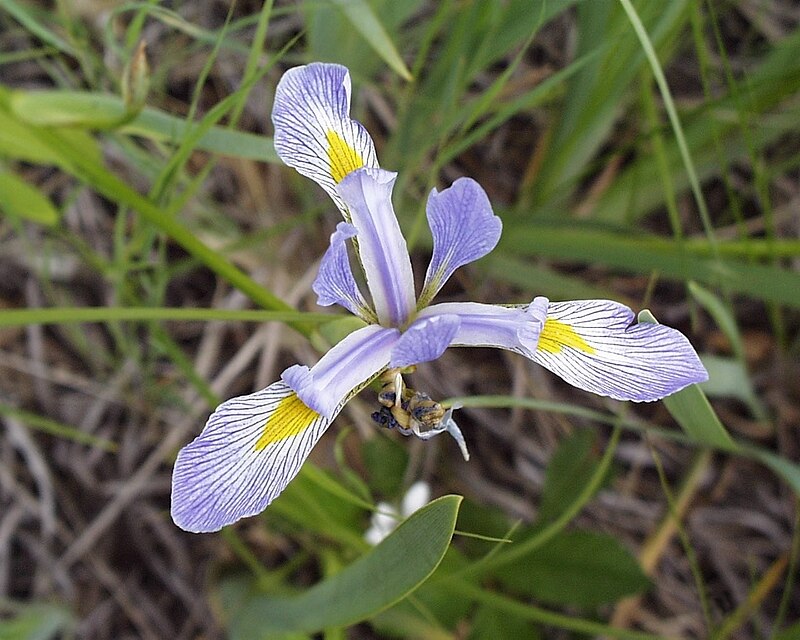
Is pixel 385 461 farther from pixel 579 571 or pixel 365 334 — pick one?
pixel 365 334

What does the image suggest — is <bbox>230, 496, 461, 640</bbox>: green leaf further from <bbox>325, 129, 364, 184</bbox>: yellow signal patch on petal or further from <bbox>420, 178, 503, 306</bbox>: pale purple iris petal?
<bbox>325, 129, 364, 184</bbox>: yellow signal patch on petal

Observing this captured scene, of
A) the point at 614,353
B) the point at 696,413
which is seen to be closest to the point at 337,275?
the point at 614,353

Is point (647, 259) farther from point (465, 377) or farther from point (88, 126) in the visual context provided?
point (88, 126)

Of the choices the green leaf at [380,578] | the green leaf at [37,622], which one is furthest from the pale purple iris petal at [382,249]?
the green leaf at [37,622]

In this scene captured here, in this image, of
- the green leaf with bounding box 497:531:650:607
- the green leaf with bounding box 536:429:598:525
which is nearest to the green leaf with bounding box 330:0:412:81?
the green leaf with bounding box 536:429:598:525

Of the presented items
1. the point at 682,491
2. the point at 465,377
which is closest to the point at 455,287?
the point at 465,377

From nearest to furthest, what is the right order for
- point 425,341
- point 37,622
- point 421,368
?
1. point 425,341
2. point 37,622
3. point 421,368

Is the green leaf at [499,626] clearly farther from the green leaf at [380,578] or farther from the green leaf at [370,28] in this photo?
the green leaf at [370,28]
